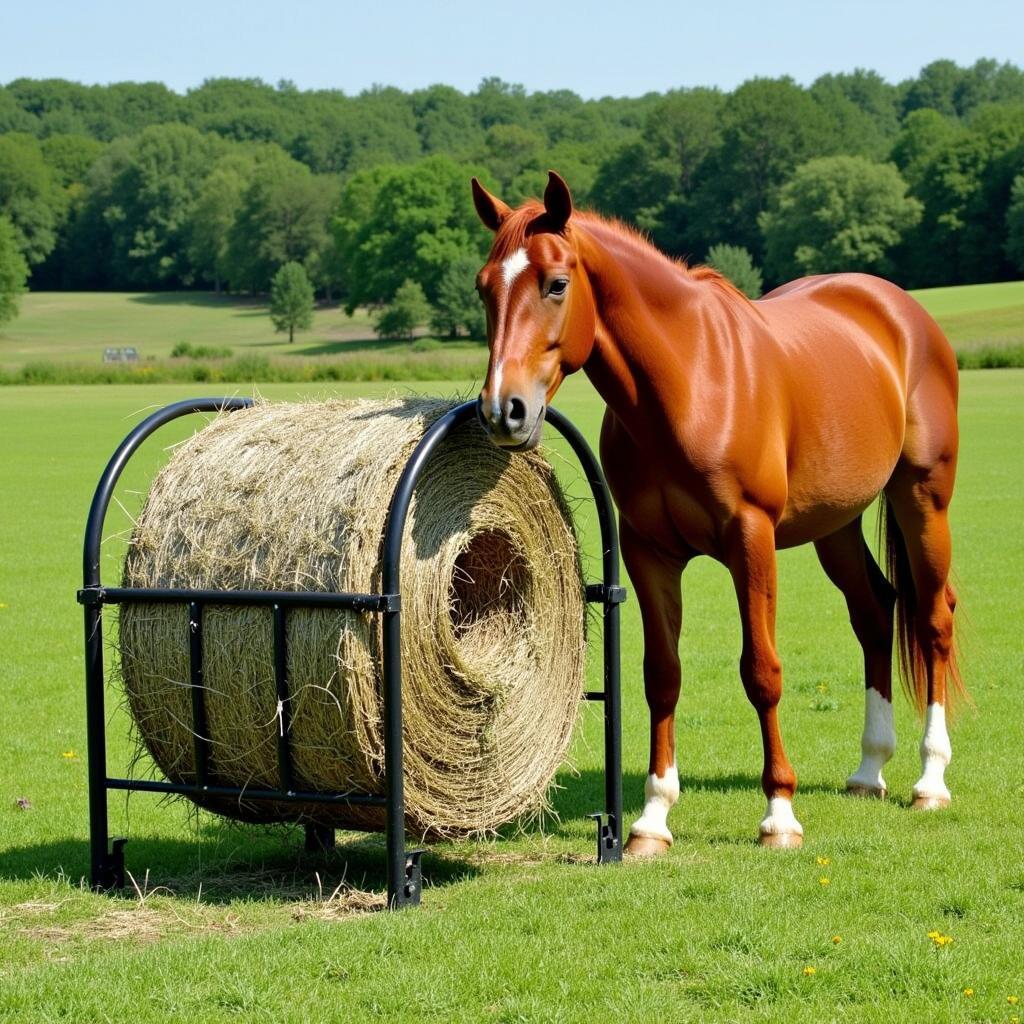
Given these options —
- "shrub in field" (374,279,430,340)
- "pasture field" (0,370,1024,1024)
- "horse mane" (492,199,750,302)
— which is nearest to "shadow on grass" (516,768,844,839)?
"pasture field" (0,370,1024,1024)

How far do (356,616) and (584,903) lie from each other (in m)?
1.33

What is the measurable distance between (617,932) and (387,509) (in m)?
1.72

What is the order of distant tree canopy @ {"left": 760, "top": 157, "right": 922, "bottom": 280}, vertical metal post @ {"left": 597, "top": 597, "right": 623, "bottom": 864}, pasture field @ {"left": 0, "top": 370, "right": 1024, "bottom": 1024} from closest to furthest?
pasture field @ {"left": 0, "top": 370, "right": 1024, "bottom": 1024} → vertical metal post @ {"left": 597, "top": 597, "right": 623, "bottom": 864} → distant tree canopy @ {"left": 760, "top": 157, "right": 922, "bottom": 280}

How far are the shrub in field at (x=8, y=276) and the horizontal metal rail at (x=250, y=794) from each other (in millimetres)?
105003

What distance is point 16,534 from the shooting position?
18.7m

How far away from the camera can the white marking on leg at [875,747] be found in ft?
23.9

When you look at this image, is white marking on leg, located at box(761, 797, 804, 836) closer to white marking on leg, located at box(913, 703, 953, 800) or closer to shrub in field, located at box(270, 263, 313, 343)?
white marking on leg, located at box(913, 703, 953, 800)

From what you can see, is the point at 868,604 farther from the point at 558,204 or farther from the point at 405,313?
the point at 405,313

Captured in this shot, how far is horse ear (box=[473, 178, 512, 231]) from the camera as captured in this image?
5.73 meters

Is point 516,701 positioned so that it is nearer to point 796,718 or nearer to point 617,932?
point 617,932

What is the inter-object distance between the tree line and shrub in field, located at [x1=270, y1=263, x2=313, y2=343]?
5730 mm

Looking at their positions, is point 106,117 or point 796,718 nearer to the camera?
point 796,718

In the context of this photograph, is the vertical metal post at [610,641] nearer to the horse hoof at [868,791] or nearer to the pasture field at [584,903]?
the pasture field at [584,903]

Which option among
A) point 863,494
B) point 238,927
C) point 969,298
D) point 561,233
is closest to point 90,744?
point 238,927
